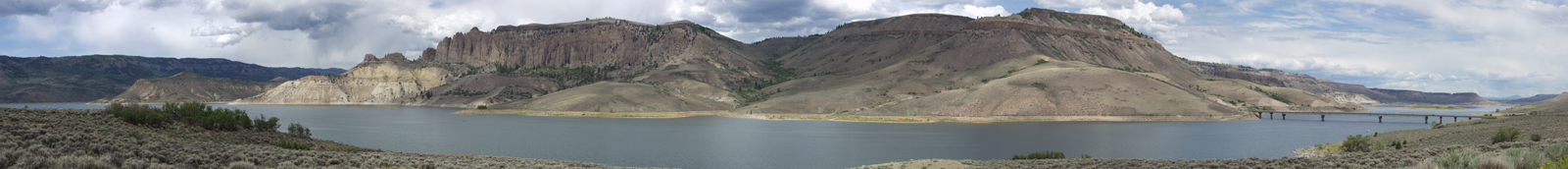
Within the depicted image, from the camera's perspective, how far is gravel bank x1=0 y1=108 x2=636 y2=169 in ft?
86.0

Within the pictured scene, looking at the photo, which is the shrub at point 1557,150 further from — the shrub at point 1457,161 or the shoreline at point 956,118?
the shoreline at point 956,118

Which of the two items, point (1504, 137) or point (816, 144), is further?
point (816, 144)

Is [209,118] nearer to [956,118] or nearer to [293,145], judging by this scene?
[293,145]

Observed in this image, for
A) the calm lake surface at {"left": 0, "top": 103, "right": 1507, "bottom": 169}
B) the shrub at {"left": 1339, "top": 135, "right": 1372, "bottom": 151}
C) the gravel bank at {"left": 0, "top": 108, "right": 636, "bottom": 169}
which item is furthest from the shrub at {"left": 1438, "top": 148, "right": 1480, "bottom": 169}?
the gravel bank at {"left": 0, "top": 108, "right": 636, "bottom": 169}

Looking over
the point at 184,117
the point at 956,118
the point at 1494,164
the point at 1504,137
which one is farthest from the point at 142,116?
the point at 956,118

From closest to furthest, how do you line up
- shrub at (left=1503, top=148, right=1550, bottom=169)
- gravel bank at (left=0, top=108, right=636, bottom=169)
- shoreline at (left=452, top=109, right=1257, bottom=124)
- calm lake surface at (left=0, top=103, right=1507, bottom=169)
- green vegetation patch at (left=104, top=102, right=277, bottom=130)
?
1. shrub at (left=1503, top=148, right=1550, bottom=169)
2. gravel bank at (left=0, top=108, right=636, bottom=169)
3. green vegetation patch at (left=104, top=102, right=277, bottom=130)
4. calm lake surface at (left=0, top=103, right=1507, bottom=169)
5. shoreline at (left=452, top=109, right=1257, bottom=124)

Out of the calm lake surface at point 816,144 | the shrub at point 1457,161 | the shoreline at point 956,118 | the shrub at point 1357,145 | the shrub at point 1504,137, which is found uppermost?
the shrub at point 1457,161

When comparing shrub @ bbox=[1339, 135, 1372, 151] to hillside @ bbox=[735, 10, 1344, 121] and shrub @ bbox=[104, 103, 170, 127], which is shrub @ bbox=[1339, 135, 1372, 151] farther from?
hillside @ bbox=[735, 10, 1344, 121]

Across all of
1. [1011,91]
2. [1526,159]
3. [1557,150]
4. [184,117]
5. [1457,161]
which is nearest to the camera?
[1526,159]

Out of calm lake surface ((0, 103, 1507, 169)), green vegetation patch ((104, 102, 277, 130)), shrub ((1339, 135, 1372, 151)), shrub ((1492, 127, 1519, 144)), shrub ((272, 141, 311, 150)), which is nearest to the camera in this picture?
shrub ((272, 141, 311, 150))

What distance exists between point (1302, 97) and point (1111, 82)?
66.2 meters

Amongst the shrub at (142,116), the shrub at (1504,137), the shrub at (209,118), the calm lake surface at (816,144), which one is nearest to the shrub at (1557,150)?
the shrub at (1504,137)

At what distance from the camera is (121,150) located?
1203 inches

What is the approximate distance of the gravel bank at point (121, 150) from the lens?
86.0 feet
